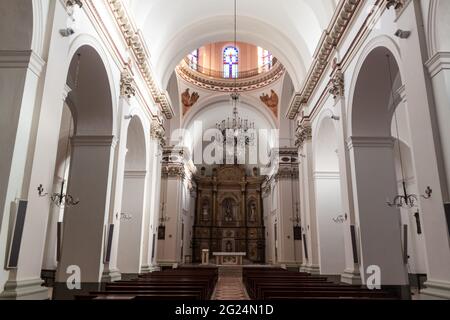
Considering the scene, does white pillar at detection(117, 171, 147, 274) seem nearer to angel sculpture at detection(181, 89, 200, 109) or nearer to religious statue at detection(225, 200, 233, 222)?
angel sculpture at detection(181, 89, 200, 109)

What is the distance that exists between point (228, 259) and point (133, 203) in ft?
33.0

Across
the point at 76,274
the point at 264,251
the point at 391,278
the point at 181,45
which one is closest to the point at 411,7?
the point at 391,278

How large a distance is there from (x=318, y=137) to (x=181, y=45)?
5879mm

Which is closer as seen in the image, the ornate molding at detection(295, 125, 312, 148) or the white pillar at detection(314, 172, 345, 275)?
the white pillar at detection(314, 172, 345, 275)

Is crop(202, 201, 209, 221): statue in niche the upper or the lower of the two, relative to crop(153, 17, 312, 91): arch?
lower

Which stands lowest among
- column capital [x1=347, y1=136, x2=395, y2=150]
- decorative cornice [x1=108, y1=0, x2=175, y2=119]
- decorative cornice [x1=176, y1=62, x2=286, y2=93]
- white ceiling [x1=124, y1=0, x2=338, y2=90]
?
column capital [x1=347, y1=136, x2=395, y2=150]

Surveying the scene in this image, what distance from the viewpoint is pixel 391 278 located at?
729 centimetres

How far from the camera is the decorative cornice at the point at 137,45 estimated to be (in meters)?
7.90

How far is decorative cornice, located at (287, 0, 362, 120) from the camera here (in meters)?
7.80

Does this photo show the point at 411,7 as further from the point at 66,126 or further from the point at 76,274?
the point at 66,126

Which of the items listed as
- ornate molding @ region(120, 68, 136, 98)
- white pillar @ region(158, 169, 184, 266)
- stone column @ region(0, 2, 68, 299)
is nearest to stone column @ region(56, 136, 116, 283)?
ornate molding @ region(120, 68, 136, 98)

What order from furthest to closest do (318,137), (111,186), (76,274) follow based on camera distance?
(318,137) → (111,186) → (76,274)

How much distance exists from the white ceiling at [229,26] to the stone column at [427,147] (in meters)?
4.61
